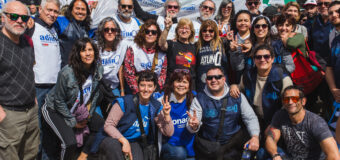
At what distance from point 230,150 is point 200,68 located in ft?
4.53

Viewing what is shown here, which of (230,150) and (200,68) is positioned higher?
(200,68)

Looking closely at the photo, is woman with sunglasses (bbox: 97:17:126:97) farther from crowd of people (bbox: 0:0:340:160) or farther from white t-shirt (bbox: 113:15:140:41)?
white t-shirt (bbox: 113:15:140:41)

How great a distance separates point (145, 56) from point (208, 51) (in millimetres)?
989

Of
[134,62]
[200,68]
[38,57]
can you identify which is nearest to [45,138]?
[38,57]

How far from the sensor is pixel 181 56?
5262mm

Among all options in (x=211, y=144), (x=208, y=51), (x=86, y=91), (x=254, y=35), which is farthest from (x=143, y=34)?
(x=211, y=144)

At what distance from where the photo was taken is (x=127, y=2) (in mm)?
5906

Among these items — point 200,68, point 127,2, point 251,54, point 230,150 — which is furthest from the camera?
point 127,2

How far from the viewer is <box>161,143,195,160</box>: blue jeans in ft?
14.8

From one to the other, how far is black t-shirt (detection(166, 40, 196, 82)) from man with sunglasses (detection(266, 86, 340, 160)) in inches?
60.7

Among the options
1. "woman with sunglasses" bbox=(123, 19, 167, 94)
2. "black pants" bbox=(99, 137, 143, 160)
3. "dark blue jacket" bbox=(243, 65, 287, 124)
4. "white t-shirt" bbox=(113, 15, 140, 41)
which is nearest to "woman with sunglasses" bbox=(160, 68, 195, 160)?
"black pants" bbox=(99, 137, 143, 160)

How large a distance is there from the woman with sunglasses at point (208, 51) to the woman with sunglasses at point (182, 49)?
0.36 feet

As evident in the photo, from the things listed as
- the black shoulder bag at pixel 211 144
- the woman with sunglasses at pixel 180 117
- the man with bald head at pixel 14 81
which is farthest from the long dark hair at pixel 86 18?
the black shoulder bag at pixel 211 144

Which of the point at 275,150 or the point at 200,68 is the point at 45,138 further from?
the point at 275,150
